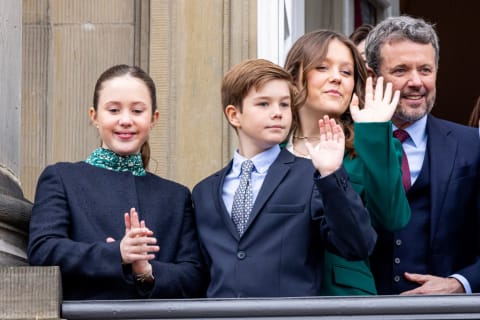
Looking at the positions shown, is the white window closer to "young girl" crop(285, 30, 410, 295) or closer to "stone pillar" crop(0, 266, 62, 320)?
"young girl" crop(285, 30, 410, 295)

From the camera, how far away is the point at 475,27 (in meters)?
12.9

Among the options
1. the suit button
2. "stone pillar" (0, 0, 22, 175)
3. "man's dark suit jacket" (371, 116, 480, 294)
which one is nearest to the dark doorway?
"stone pillar" (0, 0, 22, 175)

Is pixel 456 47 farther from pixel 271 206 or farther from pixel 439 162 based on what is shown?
pixel 271 206

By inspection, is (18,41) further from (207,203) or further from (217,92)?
(217,92)

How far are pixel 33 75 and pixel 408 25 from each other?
9.48ft

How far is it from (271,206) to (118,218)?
0.56 m

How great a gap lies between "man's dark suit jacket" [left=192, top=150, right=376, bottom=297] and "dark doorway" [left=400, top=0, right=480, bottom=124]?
6.97m

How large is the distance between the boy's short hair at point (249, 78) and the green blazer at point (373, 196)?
15.3 inches

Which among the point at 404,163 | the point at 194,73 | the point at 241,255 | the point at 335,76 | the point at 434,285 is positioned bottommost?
the point at 434,285

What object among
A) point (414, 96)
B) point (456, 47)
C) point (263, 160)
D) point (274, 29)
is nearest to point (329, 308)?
point (263, 160)

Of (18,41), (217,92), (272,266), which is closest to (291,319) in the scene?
(272,266)

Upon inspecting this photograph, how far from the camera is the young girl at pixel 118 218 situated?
5.77 m

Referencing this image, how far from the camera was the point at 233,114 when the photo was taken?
6137mm

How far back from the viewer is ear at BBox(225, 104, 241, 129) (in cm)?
611
